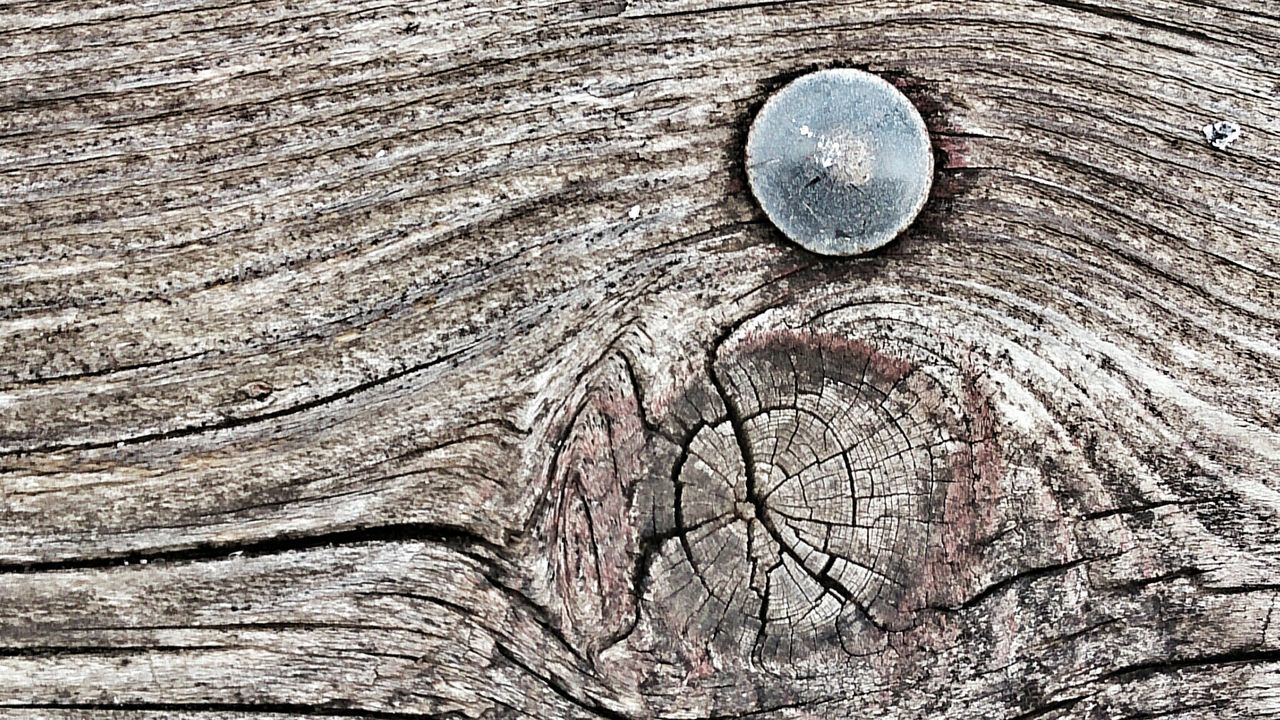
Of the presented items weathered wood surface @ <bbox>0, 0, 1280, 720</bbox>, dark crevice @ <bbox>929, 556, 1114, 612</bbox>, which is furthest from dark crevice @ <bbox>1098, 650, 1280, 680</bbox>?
dark crevice @ <bbox>929, 556, 1114, 612</bbox>

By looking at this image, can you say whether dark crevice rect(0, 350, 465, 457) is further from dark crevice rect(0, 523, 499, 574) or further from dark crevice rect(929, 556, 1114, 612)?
dark crevice rect(929, 556, 1114, 612)

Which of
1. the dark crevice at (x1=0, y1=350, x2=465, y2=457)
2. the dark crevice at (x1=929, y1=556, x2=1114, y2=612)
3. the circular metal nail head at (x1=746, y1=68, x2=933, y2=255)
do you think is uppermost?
the circular metal nail head at (x1=746, y1=68, x2=933, y2=255)

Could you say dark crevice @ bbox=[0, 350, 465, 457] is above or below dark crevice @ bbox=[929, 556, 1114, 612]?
above

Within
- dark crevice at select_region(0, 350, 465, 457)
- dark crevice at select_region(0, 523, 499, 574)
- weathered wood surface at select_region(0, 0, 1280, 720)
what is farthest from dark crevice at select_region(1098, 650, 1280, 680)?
dark crevice at select_region(0, 350, 465, 457)

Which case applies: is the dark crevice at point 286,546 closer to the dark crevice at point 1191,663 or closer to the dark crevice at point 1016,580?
the dark crevice at point 1016,580

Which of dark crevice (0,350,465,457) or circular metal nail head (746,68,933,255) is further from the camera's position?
dark crevice (0,350,465,457)

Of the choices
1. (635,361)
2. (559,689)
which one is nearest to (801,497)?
(635,361)

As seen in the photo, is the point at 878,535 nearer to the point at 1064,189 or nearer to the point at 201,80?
the point at 1064,189
